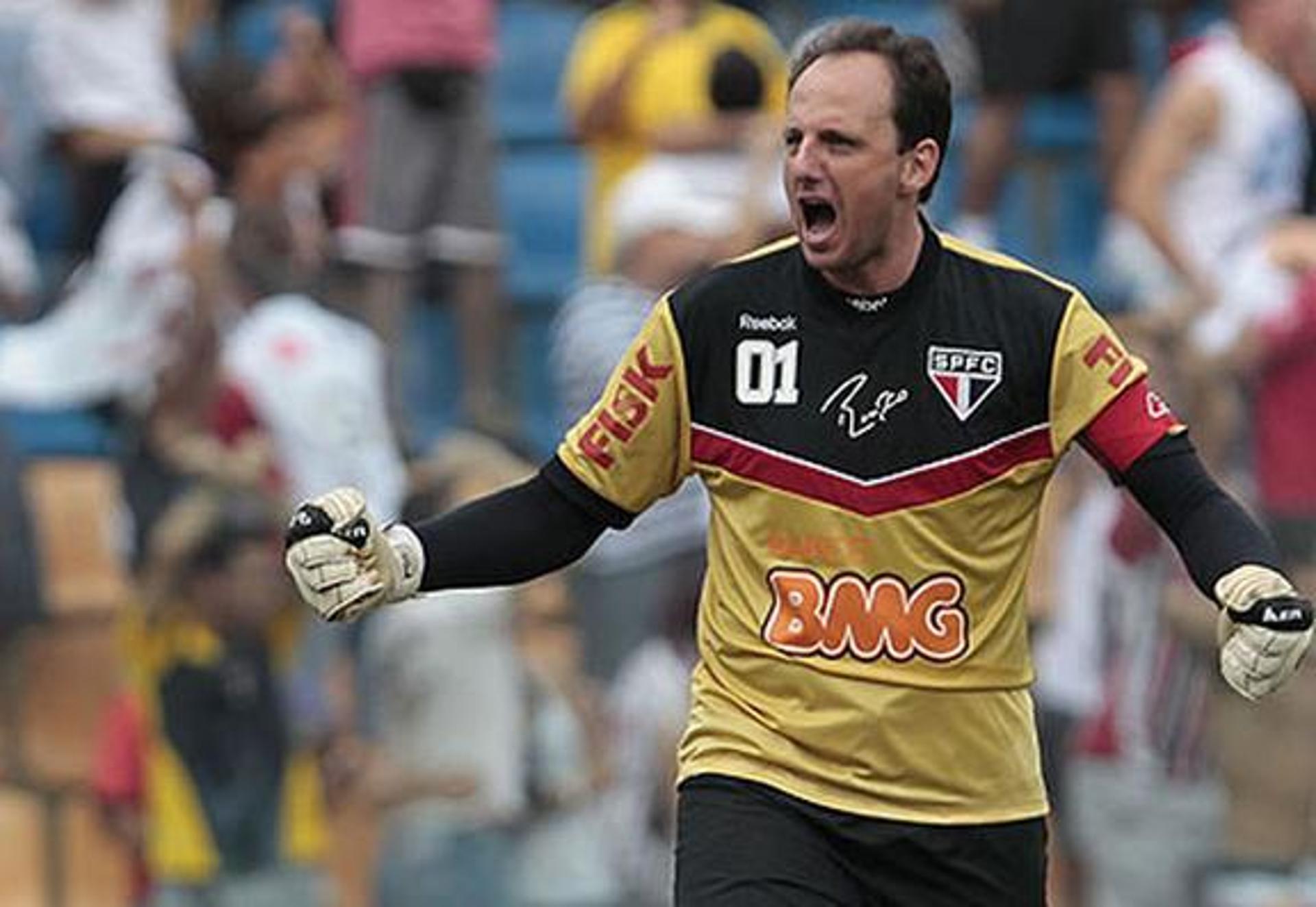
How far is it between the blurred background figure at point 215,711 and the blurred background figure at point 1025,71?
9.87 ft

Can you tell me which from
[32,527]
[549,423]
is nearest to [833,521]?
[32,527]

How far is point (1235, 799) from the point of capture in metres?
10.6

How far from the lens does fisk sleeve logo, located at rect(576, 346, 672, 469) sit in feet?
21.1

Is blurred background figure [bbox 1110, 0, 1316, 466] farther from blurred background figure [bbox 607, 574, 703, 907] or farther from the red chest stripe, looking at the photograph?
the red chest stripe

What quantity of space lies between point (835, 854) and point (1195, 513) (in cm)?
85

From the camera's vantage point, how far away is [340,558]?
6.19m

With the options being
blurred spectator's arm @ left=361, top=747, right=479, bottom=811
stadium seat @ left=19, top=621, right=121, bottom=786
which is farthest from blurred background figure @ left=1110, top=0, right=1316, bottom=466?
stadium seat @ left=19, top=621, right=121, bottom=786

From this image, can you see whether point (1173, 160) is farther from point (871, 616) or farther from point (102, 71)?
point (871, 616)

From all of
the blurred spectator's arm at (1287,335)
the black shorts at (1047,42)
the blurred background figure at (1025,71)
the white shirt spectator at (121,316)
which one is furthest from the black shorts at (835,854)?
the black shorts at (1047,42)

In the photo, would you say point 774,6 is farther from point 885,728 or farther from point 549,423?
point 885,728

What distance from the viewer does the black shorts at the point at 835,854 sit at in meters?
6.25

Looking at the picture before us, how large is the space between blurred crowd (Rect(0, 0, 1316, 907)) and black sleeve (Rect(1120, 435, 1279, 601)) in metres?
4.08

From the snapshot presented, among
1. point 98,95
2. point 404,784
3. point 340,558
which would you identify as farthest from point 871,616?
point 98,95
